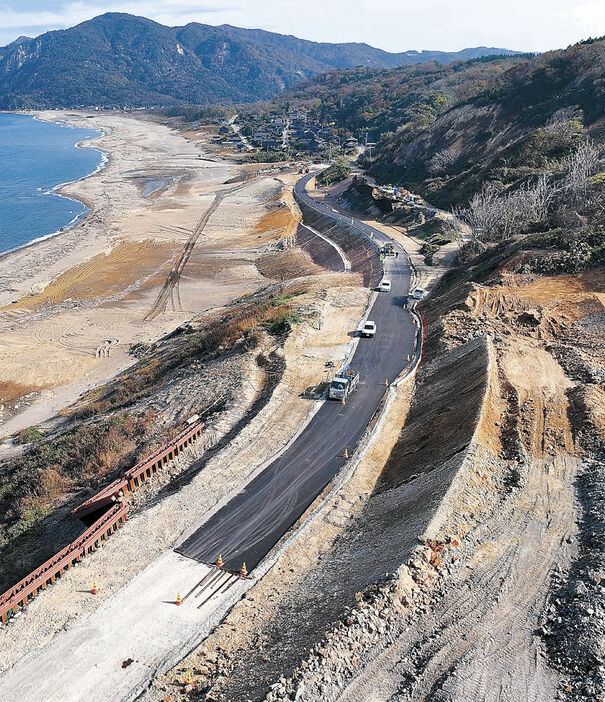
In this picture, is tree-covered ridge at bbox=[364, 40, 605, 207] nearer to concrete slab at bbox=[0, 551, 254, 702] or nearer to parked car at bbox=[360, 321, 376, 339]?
parked car at bbox=[360, 321, 376, 339]

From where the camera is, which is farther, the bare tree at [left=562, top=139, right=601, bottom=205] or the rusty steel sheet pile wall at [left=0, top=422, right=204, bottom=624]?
the bare tree at [left=562, top=139, right=601, bottom=205]

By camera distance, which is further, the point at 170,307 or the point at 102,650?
the point at 170,307

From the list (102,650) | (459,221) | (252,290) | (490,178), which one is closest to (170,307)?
(252,290)

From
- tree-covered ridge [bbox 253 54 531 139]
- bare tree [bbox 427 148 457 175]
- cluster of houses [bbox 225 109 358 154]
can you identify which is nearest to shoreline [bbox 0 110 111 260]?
cluster of houses [bbox 225 109 358 154]

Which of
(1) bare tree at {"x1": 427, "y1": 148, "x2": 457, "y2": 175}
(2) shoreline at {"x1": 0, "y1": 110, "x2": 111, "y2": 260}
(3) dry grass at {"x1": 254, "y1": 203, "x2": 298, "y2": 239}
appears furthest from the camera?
(1) bare tree at {"x1": 427, "y1": 148, "x2": 457, "y2": 175}

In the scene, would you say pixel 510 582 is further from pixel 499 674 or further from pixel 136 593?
pixel 136 593

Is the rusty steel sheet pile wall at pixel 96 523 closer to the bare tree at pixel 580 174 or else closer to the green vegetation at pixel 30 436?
the green vegetation at pixel 30 436
